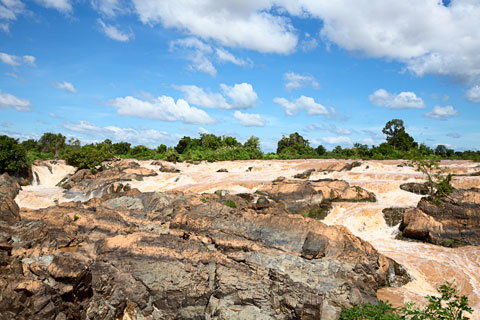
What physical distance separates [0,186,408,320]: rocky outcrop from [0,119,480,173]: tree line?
24.9m

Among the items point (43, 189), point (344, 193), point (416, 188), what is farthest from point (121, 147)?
point (416, 188)

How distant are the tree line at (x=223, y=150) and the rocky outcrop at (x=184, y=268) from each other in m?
24.9

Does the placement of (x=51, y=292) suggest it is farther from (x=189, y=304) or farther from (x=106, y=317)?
(x=189, y=304)

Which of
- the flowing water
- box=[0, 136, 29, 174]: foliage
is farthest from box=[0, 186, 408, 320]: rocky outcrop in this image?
box=[0, 136, 29, 174]: foliage

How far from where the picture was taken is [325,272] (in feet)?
29.2

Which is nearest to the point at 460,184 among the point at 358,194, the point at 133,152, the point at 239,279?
the point at 358,194

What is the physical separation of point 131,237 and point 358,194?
1491cm

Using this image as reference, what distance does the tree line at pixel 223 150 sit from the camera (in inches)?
1521

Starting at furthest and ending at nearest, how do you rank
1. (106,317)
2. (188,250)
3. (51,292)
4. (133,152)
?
(133,152) < (188,250) < (106,317) < (51,292)

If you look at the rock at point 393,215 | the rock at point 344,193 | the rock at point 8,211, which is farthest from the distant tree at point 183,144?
the rock at point 8,211

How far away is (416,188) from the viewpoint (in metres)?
19.8

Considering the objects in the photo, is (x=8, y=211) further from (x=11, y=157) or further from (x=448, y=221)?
(x=11, y=157)

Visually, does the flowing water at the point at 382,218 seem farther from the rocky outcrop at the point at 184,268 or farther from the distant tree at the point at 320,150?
the distant tree at the point at 320,150

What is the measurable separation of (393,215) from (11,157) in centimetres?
2940
